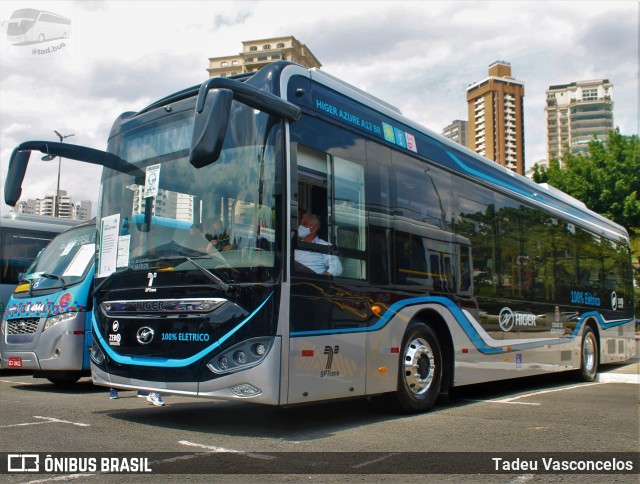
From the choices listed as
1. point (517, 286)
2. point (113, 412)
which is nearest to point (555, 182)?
point (517, 286)

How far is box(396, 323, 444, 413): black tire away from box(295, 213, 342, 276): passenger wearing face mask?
1572 mm

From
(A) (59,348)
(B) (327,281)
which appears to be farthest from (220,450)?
(A) (59,348)

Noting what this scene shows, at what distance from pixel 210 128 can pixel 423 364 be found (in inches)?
164

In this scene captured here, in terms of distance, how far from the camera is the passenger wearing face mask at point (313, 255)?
6.02 meters

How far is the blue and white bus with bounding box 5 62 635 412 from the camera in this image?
5734 millimetres

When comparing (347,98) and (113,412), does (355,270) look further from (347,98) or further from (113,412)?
(113,412)

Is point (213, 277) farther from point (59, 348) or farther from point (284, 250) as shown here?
point (59, 348)

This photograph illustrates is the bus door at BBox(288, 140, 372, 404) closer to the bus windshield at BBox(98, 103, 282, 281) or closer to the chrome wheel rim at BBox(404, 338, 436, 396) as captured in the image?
the bus windshield at BBox(98, 103, 282, 281)

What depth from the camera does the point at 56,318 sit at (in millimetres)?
10031

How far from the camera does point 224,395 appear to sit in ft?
18.6

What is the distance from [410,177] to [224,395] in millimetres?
3659

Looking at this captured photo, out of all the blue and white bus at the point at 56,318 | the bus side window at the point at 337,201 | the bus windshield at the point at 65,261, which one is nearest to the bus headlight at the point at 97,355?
the bus side window at the point at 337,201

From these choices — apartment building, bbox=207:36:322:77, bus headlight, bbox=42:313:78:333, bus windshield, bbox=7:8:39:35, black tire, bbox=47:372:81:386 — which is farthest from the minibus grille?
apartment building, bbox=207:36:322:77

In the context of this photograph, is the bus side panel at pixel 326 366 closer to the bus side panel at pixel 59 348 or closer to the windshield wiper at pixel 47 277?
the bus side panel at pixel 59 348
